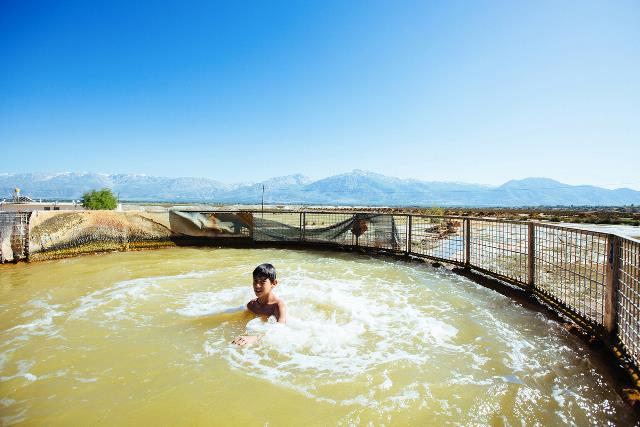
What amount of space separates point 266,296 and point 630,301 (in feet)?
13.1

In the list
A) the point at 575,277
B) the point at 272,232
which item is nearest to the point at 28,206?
the point at 272,232

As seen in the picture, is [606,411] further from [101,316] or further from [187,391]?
[101,316]

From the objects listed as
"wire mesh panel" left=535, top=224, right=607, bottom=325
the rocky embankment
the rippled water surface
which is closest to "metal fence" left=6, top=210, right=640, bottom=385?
"wire mesh panel" left=535, top=224, right=607, bottom=325

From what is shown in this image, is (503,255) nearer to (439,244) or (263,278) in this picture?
(439,244)

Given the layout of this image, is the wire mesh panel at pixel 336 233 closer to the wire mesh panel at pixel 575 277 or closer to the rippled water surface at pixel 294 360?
the rippled water surface at pixel 294 360

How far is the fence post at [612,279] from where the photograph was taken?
11.0 feet

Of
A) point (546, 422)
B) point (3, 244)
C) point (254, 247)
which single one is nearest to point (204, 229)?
point (254, 247)

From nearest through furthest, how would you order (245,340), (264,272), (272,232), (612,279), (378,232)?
(612,279)
(245,340)
(264,272)
(378,232)
(272,232)

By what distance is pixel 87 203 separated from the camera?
4272cm

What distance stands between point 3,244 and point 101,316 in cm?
604

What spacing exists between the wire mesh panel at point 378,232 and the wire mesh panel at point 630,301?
6363mm

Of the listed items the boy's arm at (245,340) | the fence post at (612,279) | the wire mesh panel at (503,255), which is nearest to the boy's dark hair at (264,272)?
the boy's arm at (245,340)

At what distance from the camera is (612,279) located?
337 centimetres

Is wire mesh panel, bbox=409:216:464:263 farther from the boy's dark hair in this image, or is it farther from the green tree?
the green tree
